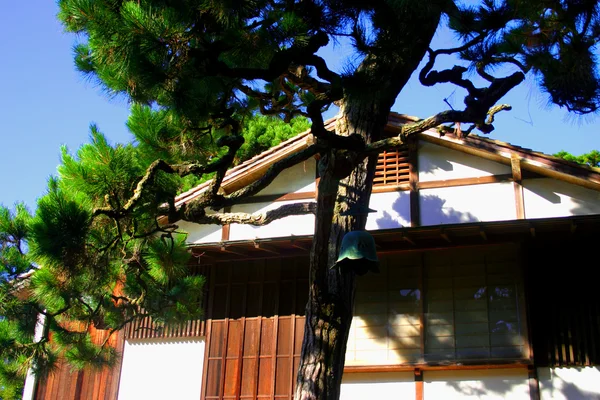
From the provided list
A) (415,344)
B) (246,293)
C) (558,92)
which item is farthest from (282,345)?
(558,92)

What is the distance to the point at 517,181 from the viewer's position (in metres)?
9.97

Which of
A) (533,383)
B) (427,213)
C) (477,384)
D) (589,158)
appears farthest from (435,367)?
(589,158)

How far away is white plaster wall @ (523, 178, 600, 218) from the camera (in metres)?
9.69

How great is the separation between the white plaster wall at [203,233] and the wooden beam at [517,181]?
4373mm

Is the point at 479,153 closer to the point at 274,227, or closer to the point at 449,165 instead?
the point at 449,165

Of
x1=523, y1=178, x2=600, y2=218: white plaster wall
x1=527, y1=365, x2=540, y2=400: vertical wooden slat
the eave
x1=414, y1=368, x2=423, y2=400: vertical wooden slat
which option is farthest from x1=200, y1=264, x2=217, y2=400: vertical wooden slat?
x1=523, y1=178, x2=600, y2=218: white plaster wall

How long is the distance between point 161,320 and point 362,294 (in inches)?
123

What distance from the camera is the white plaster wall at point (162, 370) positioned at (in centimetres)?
1061

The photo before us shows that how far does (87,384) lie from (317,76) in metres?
7.27

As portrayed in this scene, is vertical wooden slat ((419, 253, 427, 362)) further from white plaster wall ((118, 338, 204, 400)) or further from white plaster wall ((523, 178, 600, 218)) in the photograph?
white plaster wall ((118, 338, 204, 400))

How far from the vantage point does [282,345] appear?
10.2m

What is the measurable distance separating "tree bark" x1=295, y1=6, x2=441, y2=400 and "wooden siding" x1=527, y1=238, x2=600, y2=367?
3.98 m

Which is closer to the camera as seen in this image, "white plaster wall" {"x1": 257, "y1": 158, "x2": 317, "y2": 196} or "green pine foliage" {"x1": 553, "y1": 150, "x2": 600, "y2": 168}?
"white plaster wall" {"x1": 257, "y1": 158, "x2": 317, "y2": 196}

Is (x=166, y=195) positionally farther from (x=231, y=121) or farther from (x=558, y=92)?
(x=558, y=92)
